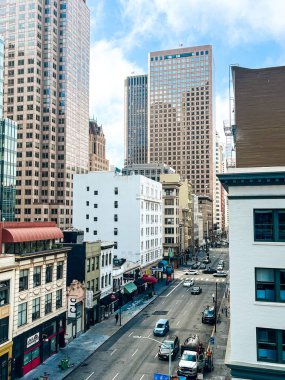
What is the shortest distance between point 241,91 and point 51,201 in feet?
413

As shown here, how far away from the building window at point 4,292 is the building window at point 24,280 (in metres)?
2.22

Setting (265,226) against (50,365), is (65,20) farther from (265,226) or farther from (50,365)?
(265,226)

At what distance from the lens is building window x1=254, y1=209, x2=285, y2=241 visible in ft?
73.3

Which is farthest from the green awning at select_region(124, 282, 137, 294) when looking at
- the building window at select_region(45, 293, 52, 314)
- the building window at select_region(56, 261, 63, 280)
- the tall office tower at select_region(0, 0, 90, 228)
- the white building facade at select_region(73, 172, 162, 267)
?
the tall office tower at select_region(0, 0, 90, 228)

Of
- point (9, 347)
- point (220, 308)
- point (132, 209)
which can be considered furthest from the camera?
point (132, 209)

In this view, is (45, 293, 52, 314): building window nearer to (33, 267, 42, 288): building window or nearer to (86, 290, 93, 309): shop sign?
(33, 267, 42, 288): building window

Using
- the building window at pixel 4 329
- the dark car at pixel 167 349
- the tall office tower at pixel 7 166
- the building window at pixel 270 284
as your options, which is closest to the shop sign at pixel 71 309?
the dark car at pixel 167 349

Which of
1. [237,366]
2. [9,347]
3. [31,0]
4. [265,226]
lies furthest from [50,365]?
[31,0]

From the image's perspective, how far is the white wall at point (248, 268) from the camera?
2173 cm

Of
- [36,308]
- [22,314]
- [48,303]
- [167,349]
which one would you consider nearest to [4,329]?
[22,314]

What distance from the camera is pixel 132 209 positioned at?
83000 millimetres

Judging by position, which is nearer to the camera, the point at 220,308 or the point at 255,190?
the point at 255,190

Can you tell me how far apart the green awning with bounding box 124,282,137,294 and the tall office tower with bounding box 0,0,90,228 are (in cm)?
7359

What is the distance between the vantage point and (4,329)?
35.2m
